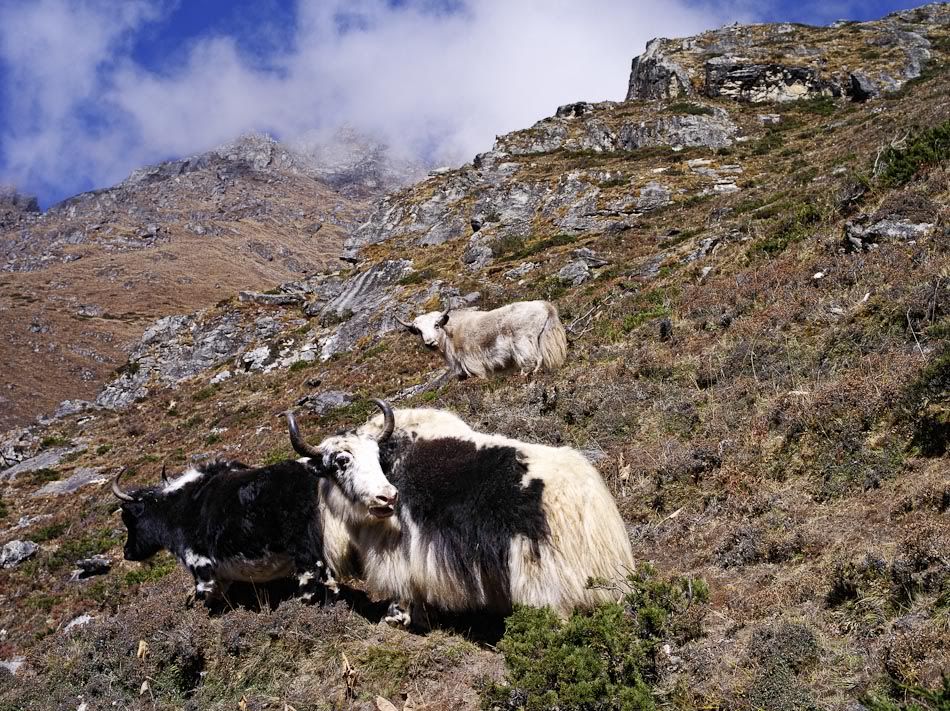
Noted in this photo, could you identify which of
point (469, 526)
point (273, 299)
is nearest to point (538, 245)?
point (273, 299)

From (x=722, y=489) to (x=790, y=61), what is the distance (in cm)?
5263

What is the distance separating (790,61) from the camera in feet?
154

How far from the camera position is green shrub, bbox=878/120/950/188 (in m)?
11.2

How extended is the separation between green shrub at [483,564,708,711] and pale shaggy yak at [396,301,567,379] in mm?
7582

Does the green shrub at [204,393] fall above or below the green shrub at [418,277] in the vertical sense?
below

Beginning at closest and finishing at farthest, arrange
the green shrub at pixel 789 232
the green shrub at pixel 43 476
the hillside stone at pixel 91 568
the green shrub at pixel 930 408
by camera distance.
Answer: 1. the green shrub at pixel 930 408
2. the hillside stone at pixel 91 568
3. the green shrub at pixel 789 232
4. the green shrub at pixel 43 476

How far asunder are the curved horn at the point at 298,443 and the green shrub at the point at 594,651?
253 centimetres

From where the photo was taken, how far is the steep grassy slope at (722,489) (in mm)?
3672

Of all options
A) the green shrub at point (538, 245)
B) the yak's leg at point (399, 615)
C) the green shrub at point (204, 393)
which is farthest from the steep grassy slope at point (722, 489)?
the green shrub at point (538, 245)

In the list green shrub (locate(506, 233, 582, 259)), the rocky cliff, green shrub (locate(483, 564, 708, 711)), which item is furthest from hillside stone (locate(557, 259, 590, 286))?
the rocky cliff

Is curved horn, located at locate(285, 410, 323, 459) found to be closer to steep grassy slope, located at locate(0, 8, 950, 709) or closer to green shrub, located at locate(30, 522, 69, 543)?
steep grassy slope, located at locate(0, 8, 950, 709)

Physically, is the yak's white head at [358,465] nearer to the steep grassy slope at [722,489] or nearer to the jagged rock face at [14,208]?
the steep grassy slope at [722,489]

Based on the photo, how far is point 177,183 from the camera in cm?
17050

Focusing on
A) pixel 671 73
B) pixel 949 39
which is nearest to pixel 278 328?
pixel 671 73
